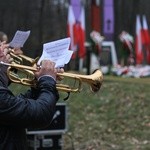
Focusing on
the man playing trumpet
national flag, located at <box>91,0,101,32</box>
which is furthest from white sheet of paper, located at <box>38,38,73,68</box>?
national flag, located at <box>91,0,101,32</box>

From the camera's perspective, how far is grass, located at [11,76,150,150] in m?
9.09

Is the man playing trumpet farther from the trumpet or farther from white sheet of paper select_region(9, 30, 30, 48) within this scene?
white sheet of paper select_region(9, 30, 30, 48)

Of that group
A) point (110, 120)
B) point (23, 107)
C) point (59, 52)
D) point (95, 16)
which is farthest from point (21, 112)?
point (95, 16)

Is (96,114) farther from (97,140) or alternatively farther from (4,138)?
(4,138)

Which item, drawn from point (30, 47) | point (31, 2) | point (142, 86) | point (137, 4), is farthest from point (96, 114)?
point (137, 4)

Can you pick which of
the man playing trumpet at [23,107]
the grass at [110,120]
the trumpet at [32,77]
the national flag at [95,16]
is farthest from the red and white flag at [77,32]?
the man playing trumpet at [23,107]

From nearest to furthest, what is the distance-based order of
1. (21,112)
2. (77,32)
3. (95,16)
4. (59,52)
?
1. (21,112)
2. (59,52)
3. (77,32)
4. (95,16)

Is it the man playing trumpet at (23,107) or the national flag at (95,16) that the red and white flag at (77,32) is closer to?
the national flag at (95,16)

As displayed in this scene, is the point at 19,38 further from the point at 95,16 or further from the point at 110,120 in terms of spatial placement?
the point at 95,16

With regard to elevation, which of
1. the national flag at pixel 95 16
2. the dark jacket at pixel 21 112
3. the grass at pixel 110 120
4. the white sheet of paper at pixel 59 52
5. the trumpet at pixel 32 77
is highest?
the national flag at pixel 95 16

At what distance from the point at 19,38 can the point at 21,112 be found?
2.07 ft

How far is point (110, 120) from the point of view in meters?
10.3

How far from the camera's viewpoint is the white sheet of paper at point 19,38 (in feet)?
11.5

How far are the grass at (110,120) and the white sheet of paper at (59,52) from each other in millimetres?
4861
